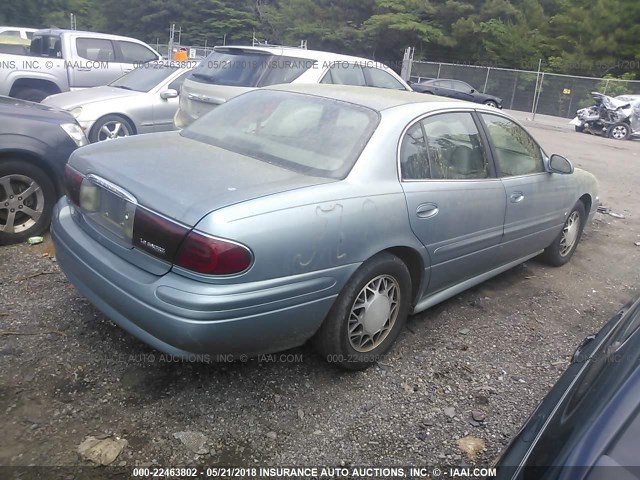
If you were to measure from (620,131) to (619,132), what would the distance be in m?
0.05

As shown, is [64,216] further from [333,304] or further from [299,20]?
[299,20]

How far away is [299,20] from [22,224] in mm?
43976

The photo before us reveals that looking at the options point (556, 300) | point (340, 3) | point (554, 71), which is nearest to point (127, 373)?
point (556, 300)

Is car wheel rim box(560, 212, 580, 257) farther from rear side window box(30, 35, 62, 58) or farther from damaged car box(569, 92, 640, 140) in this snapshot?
damaged car box(569, 92, 640, 140)

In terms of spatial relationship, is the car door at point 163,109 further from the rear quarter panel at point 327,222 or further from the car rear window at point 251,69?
the rear quarter panel at point 327,222

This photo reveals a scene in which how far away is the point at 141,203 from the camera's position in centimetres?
260

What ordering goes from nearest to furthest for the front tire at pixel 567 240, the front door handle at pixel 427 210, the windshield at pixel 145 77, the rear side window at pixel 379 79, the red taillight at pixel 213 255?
the red taillight at pixel 213 255 < the front door handle at pixel 427 210 < the front tire at pixel 567 240 < the rear side window at pixel 379 79 < the windshield at pixel 145 77

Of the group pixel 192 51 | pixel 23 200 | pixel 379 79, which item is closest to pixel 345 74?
pixel 379 79

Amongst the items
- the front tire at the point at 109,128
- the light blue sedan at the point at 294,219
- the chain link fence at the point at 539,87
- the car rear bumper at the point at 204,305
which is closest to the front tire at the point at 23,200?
the light blue sedan at the point at 294,219

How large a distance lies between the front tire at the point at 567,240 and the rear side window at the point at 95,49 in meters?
8.85

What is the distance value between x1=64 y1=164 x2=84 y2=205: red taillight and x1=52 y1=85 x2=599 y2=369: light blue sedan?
0.01 meters

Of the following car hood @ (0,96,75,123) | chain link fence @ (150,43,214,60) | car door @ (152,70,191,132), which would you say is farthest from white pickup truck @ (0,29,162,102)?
car hood @ (0,96,75,123)

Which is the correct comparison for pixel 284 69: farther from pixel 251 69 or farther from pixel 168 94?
pixel 168 94

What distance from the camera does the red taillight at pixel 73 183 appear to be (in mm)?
3043
